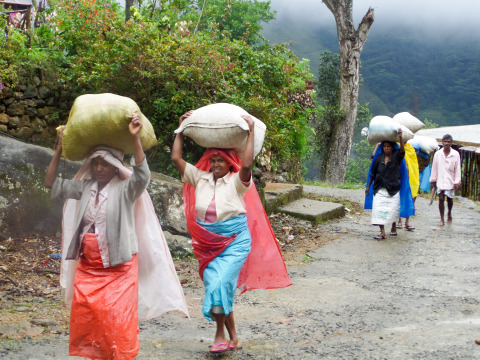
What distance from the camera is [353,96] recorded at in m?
19.0

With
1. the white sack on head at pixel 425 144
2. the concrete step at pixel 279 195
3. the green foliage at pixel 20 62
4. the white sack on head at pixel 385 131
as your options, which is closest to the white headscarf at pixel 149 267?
the green foliage at pixel 20 62

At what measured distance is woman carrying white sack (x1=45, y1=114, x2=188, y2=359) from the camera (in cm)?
310

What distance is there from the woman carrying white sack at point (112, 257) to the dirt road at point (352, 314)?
59 cm

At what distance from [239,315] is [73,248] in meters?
2.09

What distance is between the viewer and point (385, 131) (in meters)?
8.38

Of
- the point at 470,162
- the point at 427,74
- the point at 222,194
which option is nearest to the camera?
the point at 222,194

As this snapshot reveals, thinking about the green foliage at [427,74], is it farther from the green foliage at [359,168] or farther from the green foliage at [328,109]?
the green foliage at [328,109]

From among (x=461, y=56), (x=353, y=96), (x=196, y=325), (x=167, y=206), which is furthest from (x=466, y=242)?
(x=461, y=56)

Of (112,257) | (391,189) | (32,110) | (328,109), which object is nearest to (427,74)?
(328,109)

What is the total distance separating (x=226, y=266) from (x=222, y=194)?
500mm

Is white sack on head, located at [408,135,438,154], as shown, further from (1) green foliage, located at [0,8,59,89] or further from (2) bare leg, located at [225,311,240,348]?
(2) bare leg, located at [225,311,240,348]

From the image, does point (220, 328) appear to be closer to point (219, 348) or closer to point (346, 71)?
point (219, 348)

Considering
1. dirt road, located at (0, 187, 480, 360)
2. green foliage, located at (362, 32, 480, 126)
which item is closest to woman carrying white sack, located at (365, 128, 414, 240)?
dirt road, located at (0, 187, 480, 360)

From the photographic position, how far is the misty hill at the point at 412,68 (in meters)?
69.5
